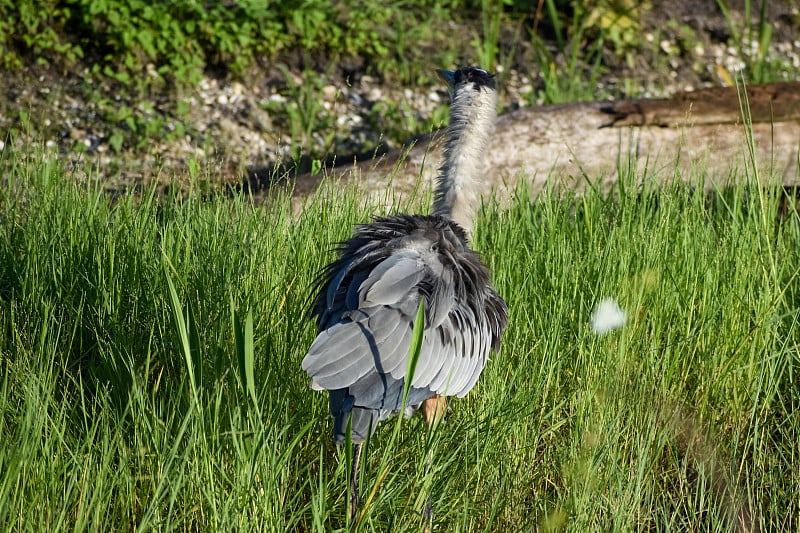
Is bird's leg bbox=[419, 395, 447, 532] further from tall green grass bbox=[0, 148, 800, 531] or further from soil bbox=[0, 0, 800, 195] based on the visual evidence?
soil bbox=[0, 0, 800, 195]

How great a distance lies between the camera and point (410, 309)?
297 cm

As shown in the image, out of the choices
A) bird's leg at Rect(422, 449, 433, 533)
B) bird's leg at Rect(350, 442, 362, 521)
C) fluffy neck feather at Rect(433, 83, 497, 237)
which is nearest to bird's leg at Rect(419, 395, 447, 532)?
bird's leg at Rect(422, 449, 433, 533)

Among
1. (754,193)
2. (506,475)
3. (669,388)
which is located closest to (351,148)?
(754,193)

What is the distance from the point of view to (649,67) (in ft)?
26.6

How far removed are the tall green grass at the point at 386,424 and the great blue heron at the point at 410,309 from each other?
0.16 m

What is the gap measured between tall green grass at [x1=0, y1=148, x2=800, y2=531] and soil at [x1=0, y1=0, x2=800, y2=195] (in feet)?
7.02

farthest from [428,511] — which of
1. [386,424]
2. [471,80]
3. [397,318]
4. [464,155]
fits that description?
[471,80]

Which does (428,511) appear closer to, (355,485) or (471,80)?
(355,485)

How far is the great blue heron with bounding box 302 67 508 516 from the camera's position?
2.79 meters

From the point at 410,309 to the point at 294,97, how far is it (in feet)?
14.6

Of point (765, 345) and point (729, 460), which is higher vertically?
point (765, 345)

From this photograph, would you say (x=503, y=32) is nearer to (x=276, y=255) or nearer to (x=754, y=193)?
(x=754, y=193)

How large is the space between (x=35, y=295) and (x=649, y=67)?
5.91 metres

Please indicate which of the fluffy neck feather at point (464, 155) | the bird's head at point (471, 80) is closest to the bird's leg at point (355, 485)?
the fluffy neck feather at point (464, 155)
